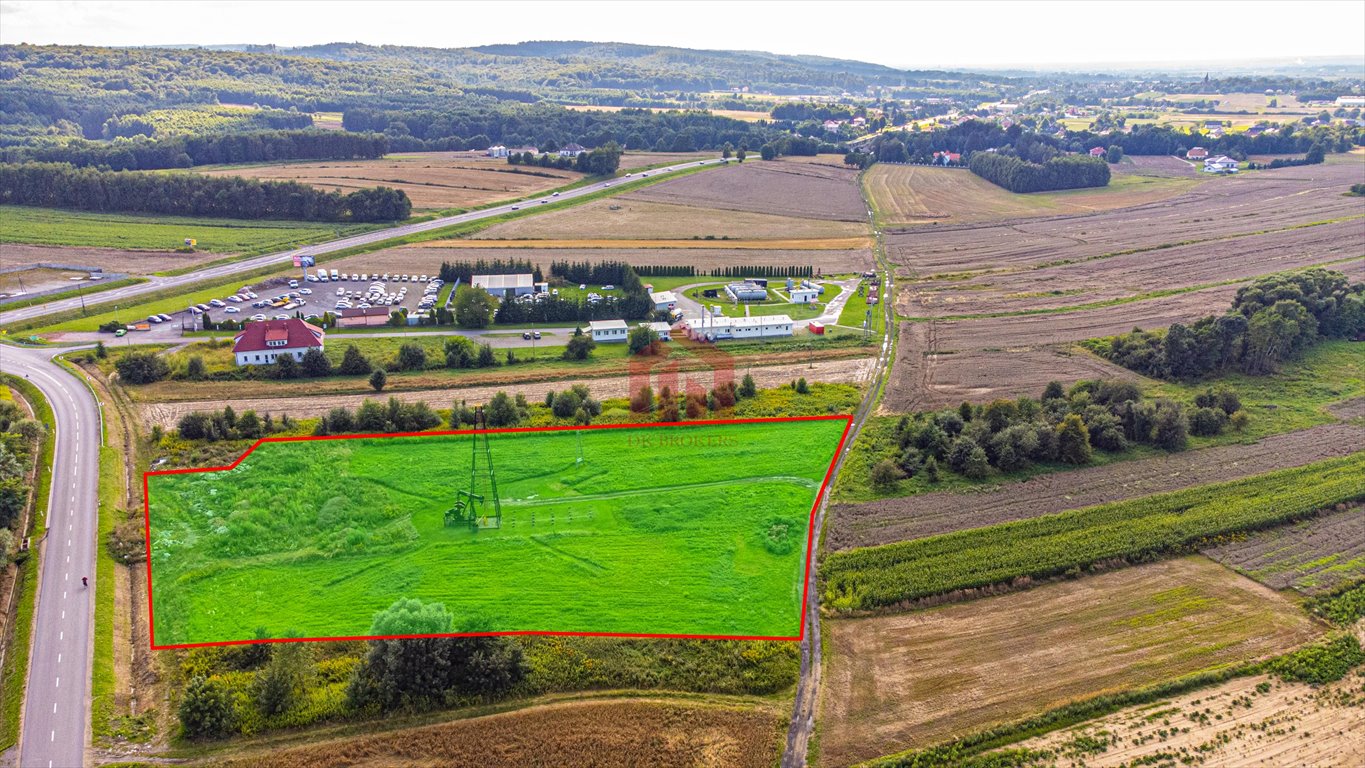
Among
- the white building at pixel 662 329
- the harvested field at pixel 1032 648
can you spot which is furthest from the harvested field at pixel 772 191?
the harvested field at pixel 1032 648

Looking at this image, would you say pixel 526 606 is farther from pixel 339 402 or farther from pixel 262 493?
pixel 339 402

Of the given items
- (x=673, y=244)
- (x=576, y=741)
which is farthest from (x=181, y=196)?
(x=576, y=741)

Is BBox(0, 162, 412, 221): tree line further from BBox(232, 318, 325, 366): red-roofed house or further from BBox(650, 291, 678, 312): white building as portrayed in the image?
BBox(232, 318, 325, 366): red-roofed house

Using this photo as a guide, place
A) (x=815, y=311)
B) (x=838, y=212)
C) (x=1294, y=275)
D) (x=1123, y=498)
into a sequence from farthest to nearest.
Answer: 1. (x=838, y=212)
2. (x=815, y=311)
3. (x=1294, y=275)
4. (x=1123, y=498)

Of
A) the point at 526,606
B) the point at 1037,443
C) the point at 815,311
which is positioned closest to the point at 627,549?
the point at 526,606

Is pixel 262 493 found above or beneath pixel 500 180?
beneath

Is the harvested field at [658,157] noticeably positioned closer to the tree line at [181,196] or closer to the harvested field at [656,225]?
the harvested field at [656,225]
